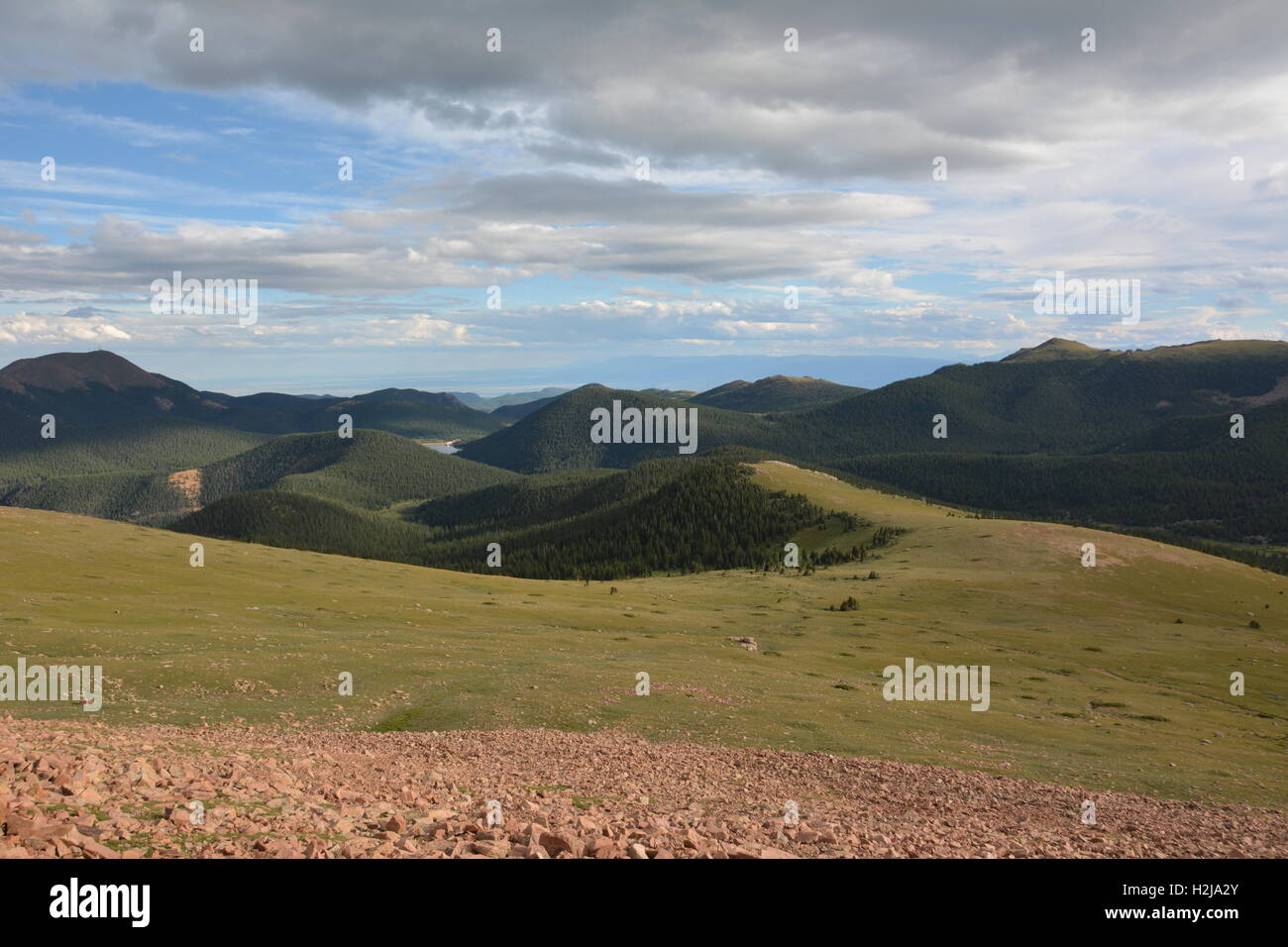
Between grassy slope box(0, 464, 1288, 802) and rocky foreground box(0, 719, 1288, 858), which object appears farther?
grassy slope box(0, 464, 1288, 802)

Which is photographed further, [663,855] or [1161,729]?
[1161,729]

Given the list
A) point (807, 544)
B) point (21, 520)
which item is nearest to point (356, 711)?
point (21, 520)

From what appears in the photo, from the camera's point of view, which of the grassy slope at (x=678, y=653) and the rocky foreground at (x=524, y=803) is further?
the grassy slope at (x=678, y=653)
